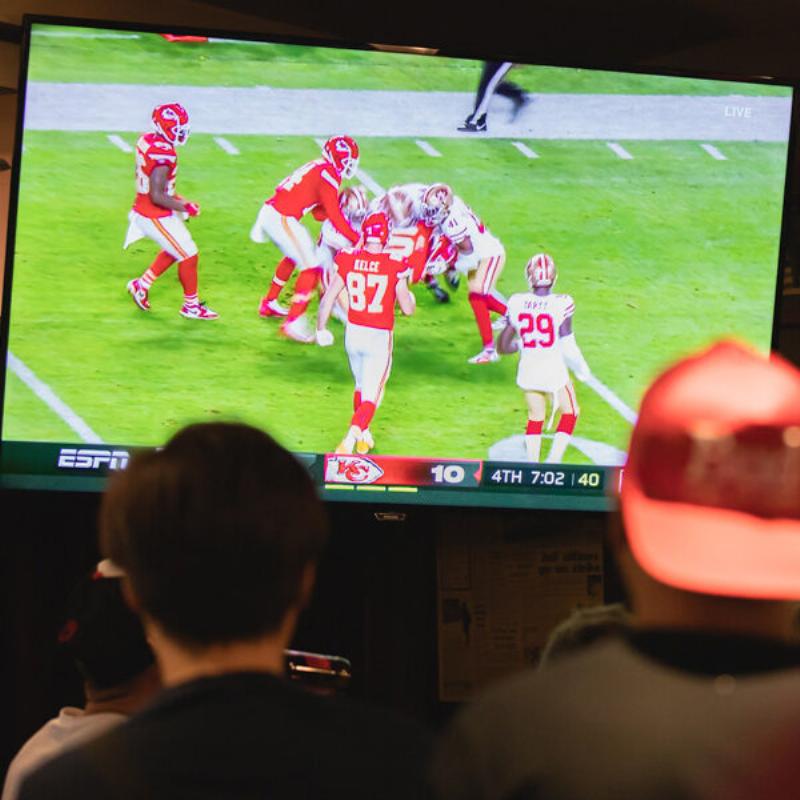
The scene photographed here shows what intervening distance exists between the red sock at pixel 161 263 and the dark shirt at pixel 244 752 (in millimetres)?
2564

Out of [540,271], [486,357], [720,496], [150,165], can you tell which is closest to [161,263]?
[150,165]

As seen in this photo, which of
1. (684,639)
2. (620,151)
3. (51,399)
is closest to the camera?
(684,639)

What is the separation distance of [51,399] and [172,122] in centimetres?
77

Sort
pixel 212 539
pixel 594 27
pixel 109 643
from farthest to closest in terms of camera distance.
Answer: pixel 594 27
pixel 109 643
pixel 212 539

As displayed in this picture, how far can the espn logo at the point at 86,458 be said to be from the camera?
12.1ft

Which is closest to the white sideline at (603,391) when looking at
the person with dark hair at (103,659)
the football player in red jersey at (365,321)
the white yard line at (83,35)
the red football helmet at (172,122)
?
the football player in red jersey at (365,321)

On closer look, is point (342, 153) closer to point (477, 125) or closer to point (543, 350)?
point (477, 125)

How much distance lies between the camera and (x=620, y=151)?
3.94 m

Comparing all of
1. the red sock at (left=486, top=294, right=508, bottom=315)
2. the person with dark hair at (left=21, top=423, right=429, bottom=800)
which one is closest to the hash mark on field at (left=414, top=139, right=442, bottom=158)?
the red sock at (left=486, top=294, right=508, bottom=315)

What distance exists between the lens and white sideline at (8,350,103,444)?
368 cm

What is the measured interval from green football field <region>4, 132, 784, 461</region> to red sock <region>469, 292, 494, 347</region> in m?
0.03

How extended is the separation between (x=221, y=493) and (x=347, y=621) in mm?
2844

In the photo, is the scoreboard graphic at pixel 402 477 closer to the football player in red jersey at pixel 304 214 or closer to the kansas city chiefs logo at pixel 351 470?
the kansas city chiefs logo at pixel 351 470

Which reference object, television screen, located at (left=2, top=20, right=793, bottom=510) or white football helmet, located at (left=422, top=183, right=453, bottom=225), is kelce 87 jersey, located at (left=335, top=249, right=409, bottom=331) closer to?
television screen, located at (left=2, top=20, right=793, bottom=510)
